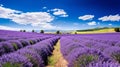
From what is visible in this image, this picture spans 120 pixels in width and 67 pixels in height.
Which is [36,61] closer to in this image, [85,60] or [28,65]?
[28,65]

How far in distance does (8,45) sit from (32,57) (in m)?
4.32

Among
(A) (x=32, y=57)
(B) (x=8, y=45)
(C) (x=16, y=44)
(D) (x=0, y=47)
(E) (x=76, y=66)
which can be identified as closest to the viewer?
(E) (x=76, y=66)

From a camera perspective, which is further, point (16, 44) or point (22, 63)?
point (16, 44)

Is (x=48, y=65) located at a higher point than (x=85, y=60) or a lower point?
lower

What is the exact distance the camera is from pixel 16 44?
12078 mm

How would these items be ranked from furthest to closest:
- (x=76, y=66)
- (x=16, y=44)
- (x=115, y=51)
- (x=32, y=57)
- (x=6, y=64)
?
1. (x=16, y=44)
2. (x=115, y=51)
3. (x=32, y=57)
4. (x=76, y=66)
5. (x=6, y=64)

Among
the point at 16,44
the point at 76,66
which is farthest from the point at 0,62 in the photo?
the point at 16,44

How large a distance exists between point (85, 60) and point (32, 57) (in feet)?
6.52

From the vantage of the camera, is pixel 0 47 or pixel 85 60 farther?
pixel 0 47

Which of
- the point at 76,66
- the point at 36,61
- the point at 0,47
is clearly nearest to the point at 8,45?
the point at 0,47

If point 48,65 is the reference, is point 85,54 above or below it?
above

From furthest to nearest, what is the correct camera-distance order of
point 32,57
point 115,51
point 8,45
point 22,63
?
point 8,45 < point 115,51 < point 32,57 < point 22,63

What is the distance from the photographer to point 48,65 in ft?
31.2

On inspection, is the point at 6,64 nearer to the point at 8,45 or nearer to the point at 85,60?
the point at 85,60
